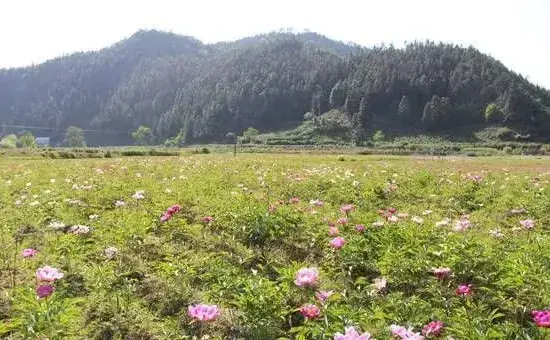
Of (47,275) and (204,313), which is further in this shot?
(47,275)

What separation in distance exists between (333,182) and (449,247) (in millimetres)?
7568

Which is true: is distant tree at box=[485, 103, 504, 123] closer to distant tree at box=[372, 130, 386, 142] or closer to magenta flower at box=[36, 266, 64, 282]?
Result: distant tree at box=[372, 130, 386, 142]

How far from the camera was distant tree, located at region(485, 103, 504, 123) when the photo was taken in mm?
190375

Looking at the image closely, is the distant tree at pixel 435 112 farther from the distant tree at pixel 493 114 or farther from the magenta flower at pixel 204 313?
the magenta flower at pixel 204 313

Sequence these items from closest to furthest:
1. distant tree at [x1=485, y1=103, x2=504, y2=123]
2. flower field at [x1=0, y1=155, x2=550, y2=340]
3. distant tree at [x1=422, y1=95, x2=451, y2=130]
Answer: flower field at [x1=0, y1=155, x2=550, y2=340], distant tree at [x1=485, y1=103, x2=504, y2=123], distant tree at [x1=422, y1=95, x2=451, y2=130]

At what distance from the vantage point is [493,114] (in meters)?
191

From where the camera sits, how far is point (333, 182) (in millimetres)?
14070

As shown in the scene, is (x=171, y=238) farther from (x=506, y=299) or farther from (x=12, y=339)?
(x=506, y=299)

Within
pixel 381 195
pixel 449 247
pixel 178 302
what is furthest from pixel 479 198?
pixel 178 302

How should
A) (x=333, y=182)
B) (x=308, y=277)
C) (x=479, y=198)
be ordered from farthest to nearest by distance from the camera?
1. (x=333, y=182)
2. (x=479, y=198)
3. (x=308, y=277)

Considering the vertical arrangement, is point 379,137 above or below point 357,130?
below

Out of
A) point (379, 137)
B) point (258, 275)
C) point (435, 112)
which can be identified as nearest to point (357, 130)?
point (379, 137)

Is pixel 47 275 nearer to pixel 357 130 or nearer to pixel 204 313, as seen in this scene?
pixel 204 313

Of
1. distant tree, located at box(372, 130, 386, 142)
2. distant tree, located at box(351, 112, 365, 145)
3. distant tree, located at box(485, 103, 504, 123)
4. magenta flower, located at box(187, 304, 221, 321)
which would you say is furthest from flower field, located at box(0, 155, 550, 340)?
distant tree, located at box(485, 103, 504, 123)
